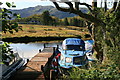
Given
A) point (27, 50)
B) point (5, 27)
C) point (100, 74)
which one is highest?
point (5, 27)

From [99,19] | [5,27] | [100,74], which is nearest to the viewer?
[5,27]

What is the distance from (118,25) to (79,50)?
36.3ft

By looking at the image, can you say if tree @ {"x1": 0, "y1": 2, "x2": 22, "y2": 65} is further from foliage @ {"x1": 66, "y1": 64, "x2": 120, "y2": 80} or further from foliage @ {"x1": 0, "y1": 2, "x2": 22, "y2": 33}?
foliage @ {"x1": 66, "y1": 64, "x2": 120, "y2": 80}

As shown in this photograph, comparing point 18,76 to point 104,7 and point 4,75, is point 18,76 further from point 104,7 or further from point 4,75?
point 104,7

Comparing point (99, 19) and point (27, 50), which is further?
point (27, 50)

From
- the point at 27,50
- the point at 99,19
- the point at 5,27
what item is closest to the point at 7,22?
the point at 5,27

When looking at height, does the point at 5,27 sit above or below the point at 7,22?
below

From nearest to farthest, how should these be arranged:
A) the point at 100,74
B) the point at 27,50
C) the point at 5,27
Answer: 1. the point at 5,27
2. the point at 100,74
3. the point at 27,50

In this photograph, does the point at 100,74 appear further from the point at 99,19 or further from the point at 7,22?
the point at 7,22

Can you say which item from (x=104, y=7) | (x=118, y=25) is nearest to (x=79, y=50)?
(x=104, y=7)

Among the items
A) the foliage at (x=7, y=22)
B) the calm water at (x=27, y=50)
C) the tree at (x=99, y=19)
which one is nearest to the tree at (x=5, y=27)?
the foliage at (x=7, y=22)

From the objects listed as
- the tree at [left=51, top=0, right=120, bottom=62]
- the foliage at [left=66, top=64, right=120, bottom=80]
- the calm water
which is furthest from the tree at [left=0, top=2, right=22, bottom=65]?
the calm water

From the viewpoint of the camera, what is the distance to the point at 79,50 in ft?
63.8

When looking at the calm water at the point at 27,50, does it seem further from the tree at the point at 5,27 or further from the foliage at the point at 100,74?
the tree at the point at 5,27
